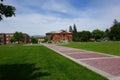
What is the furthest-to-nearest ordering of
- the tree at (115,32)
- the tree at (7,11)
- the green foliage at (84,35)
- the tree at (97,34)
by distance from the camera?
the tree at (97,34)
the green foliage at (84,35)
the tree at (115,32)
the tree at (7,11)

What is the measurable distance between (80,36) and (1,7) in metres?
147

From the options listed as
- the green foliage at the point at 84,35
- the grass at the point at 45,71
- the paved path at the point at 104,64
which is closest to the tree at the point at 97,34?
the green foliage at the point at 84,35

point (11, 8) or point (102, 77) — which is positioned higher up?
point (11, 8)

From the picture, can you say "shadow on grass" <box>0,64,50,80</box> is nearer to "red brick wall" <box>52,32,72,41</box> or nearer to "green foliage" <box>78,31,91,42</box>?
"red brick wall" <box>52,32,72,41</box>

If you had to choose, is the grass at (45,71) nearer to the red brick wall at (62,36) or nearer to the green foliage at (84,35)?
the red brick wall at (62,36)

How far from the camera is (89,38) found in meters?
159

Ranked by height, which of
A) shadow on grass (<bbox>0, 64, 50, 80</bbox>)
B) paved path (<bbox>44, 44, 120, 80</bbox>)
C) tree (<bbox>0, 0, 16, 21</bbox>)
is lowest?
shadow on grass (<bbox>0, 64, 50, 80</bbox>)

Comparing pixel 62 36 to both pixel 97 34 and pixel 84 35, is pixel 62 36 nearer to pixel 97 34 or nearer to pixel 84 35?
pixel 84 35

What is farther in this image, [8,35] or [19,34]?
[8,35]

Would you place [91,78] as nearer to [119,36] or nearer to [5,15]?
[5,15]

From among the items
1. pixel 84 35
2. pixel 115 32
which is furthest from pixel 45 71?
pixel 84 35

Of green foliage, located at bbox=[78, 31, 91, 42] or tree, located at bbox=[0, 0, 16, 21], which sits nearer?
tree, located at bbox=[0, 0, 16, 21]

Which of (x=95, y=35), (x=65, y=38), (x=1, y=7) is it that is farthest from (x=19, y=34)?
(x=1, y=7)

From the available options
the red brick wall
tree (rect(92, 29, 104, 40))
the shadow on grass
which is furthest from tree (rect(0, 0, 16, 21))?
tree (rect(92, 29, 104, 40))
